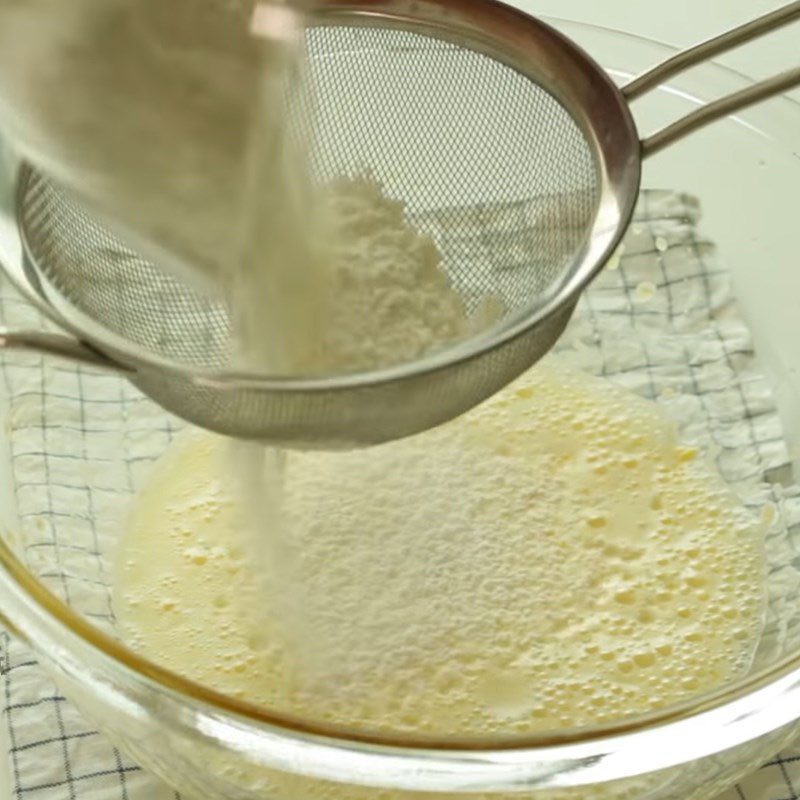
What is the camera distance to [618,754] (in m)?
0.82

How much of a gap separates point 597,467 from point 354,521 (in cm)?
24

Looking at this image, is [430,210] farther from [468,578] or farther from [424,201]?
[468,578]

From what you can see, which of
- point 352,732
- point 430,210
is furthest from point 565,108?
point 352,732

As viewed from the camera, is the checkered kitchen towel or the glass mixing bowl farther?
the checkered kitchen towel

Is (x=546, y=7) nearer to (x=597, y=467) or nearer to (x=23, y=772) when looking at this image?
(x=597, y=467)

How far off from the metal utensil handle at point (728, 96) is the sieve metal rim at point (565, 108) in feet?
0.10

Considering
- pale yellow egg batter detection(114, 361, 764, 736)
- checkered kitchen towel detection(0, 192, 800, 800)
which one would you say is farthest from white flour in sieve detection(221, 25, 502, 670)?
checkered kitchen towel detection(0, 192, 800, 800)

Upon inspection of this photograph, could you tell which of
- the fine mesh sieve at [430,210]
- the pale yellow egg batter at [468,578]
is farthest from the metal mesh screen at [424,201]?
the pale yellow egg batter at [468,578]

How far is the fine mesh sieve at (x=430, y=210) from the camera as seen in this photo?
1.04 meters

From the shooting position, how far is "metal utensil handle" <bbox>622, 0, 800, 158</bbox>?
1059 mm

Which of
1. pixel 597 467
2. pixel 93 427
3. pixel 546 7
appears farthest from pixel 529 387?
pixel 546 7

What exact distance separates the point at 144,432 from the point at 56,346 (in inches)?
13.8

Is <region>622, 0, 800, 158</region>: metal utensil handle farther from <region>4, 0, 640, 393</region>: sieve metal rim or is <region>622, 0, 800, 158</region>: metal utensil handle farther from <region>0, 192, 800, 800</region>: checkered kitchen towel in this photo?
<region>0, 192, 800, 800</region>: checkered kitchen towel

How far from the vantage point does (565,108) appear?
1.23m
